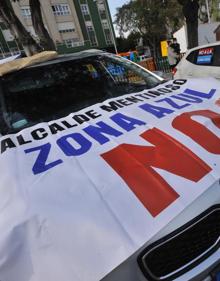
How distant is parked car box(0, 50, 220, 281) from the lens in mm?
1093

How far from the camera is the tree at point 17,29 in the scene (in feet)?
20.4

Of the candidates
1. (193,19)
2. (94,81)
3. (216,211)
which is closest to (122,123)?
(216,211)

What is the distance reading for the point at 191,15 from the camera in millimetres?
9797

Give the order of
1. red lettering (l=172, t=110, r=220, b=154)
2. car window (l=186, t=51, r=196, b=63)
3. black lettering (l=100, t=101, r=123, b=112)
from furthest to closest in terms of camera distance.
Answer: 1. car window (l=186, t=51, r=196, b=63)
2. black lettering (l=100, t=101, r=123, b=112)
3. red lettering (l=172, t=110, r=220, b=154)

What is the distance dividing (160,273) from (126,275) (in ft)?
0.62

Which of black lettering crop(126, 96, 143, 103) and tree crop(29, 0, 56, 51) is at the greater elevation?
tree crop(29, 0, 56, 51)

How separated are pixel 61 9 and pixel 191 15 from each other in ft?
108

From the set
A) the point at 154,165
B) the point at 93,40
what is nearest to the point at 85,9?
the point at 93,40

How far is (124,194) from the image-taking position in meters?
1.26

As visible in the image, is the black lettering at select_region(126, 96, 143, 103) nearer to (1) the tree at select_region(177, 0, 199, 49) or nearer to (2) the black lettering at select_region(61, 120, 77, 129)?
(2) the black lettering at select_region(61, 120, 77, 129)

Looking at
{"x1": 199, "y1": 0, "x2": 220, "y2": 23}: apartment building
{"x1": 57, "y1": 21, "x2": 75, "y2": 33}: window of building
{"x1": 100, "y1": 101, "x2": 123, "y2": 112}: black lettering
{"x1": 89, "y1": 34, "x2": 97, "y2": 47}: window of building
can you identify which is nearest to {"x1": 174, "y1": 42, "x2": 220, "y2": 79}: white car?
{"x1": 100, "y1": 101, "x2": 123, "y2": 112}: black lettering

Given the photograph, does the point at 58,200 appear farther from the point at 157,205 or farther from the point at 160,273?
the point at 160,273

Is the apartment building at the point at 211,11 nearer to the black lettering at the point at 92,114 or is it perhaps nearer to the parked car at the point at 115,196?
the black lettering at the point at 92,114

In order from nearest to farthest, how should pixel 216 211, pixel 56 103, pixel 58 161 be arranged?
pixel 216 211 → pixel 58 161 → pixel 56 103
